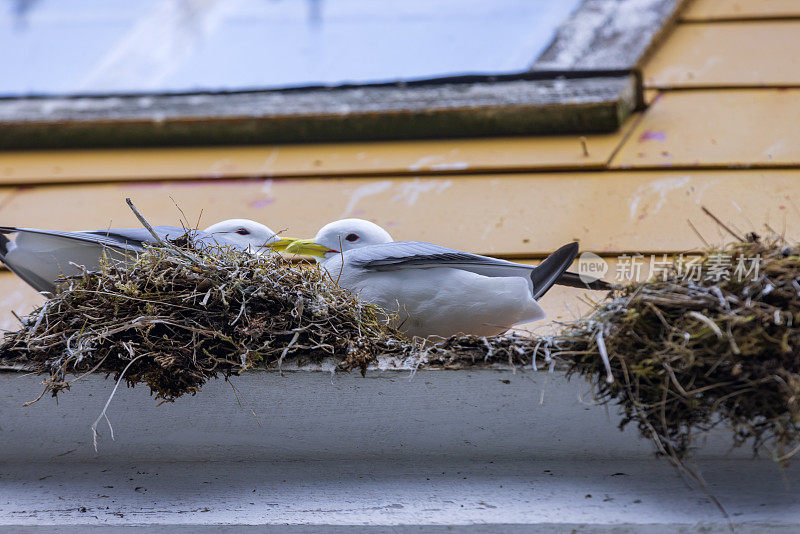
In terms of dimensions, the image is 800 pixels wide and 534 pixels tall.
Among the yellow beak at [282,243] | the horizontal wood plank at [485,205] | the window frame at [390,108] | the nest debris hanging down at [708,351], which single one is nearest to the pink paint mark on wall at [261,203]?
the horizontal wood plank at [485,205]

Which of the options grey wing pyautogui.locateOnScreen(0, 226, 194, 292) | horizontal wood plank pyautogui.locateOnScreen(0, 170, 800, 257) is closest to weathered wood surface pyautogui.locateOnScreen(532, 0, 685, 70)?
horizontal wood plank pyautogui.locateOnScreen(0, 170, 800, 257)

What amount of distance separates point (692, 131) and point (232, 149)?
67.3 inches

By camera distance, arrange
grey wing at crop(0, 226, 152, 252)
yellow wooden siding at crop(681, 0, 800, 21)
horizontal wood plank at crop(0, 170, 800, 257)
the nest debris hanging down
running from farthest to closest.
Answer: yellow wooden siding at crop(681, 0, 800, 21), horizontal wood plank at crop(0, 170, 800, 257), grey wing at crop(0, 226, 152, 252), the nest debris hanging down

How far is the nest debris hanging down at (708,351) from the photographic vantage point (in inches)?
55.0

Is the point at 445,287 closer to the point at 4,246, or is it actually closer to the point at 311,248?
the point at 311,248

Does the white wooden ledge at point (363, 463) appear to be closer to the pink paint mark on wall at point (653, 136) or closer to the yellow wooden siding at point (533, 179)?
the yellow wooden siding at point (533, 179)

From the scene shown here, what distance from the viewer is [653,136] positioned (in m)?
2.93

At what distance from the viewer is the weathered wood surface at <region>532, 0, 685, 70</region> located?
3312 millimetres

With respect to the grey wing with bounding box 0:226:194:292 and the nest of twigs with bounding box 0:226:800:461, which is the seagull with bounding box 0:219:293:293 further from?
the nest of twigs with bounding box 0:226:800:461

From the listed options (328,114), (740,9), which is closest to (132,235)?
(328,114)

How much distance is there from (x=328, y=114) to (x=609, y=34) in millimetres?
1259

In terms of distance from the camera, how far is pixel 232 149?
323cm

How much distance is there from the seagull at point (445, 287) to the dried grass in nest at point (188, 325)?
0.61 ft

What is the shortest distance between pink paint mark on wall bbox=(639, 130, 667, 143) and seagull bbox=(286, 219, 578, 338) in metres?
1.17
